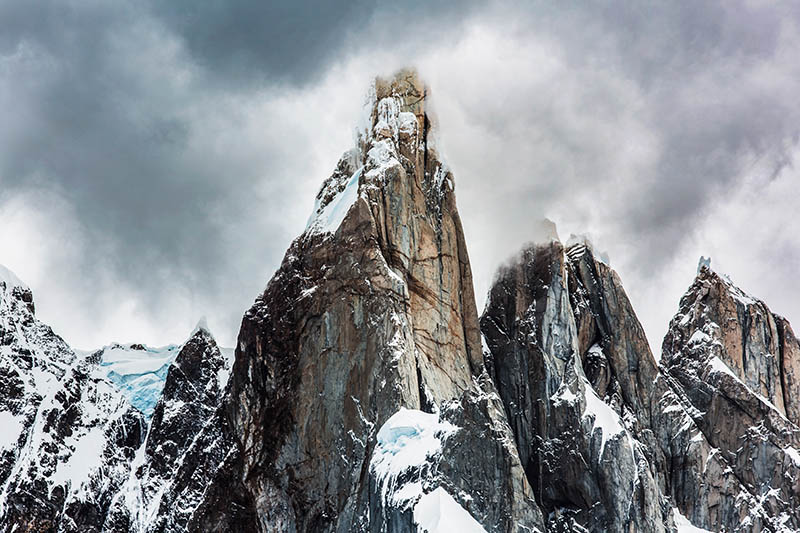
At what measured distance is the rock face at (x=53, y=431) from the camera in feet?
487

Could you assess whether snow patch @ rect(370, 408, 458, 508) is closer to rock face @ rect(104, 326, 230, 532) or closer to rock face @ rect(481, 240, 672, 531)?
rock face @ rect(481, 240, 672, 531)

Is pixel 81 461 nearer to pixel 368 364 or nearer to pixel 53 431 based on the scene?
pixel 53 431

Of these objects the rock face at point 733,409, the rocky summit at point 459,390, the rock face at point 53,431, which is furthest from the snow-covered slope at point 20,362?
the rock face at point 733,409

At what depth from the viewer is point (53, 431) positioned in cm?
15700

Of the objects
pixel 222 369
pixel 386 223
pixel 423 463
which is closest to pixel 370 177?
pixel 386 223

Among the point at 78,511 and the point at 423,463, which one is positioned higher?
the point at 78,511

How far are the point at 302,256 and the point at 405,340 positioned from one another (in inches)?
595

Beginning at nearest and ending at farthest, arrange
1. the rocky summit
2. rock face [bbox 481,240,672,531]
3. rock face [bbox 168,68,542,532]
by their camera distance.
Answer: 1. rock face [bbox 168,68,542,532]
2. the rocky summit
3. rock face [bbox 481,240,672,531]

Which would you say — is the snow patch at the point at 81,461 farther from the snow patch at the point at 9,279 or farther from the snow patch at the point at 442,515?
the snow patch at the point at 442,515

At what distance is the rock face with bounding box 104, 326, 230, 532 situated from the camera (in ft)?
498

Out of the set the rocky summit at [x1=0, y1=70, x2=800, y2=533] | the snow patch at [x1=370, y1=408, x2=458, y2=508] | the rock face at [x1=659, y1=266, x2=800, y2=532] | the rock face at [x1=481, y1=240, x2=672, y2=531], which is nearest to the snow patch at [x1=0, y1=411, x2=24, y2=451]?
the rocky summit at [x1=0, y1=70, x2=800, y2=533]

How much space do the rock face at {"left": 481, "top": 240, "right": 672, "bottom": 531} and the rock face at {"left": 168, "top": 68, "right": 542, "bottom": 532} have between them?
24.4 feet

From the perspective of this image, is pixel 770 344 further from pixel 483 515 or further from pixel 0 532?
pixel 0 532

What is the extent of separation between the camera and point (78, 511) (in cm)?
15150
